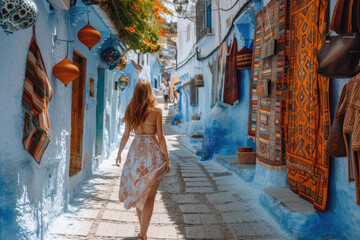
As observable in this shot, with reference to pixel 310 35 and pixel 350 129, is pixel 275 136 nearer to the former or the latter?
pixel 310 35

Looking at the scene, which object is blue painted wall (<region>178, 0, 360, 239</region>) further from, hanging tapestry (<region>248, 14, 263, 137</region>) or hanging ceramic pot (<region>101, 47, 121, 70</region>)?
hanging ceramic pot (<region>101, 47, 121, 70</region>)

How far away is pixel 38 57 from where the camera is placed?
10.0ft

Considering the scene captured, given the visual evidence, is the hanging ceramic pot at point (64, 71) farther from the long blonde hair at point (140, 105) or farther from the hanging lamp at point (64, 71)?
the long blonde hair at point (140, 105)

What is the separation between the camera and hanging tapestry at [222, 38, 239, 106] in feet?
24.2

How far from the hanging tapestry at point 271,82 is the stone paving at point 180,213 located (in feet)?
2.50

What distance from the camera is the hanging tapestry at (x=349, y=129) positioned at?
2412 millimetres

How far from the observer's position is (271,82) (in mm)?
4625

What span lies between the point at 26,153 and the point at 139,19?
11.5 ft

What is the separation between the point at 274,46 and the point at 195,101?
33.1 ft

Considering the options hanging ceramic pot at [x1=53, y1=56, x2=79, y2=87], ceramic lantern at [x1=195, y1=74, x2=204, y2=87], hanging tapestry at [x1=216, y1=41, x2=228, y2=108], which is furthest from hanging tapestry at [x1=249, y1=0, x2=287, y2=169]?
ceramic lantern at [x1=195, y1=74, x2=204, y2=87]

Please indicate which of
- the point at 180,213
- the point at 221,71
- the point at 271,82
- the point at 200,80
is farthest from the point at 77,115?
the point at 200,80

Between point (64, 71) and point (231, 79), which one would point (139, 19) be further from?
point (231, 79)

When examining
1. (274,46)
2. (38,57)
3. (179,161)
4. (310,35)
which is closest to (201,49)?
(179,161)

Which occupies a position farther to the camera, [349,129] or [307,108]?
[307,108]
